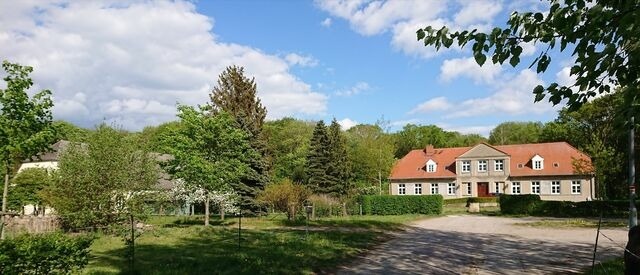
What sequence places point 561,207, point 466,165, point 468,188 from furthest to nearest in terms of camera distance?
point 466,165 → point 468,188 → point 561,207

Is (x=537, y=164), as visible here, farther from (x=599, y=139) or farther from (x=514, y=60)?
(x=514, y=60)

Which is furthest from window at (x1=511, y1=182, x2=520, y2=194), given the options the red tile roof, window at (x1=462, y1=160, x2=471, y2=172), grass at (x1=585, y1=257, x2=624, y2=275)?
grass at (x1=585, y1=257, x2=624, y2=275)

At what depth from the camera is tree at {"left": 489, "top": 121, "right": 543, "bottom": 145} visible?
8556 centimetres

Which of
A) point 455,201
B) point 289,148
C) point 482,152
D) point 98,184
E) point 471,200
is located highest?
point 289,148

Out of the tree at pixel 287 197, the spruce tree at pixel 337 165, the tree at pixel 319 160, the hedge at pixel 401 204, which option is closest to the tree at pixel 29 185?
the tree at pixel 287 197

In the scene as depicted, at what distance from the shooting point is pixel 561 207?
1316 inches

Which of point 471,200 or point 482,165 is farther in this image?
point 482,165

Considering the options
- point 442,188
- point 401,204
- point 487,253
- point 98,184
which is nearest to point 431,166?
point 442,188

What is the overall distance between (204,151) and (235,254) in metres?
15.6

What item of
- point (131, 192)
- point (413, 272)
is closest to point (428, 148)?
point (131, 192)

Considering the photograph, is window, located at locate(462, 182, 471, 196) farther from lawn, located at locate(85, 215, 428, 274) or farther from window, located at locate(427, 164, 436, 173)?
lawn, located at locate(85, 215, 428, 274)

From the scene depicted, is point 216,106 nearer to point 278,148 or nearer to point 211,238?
point 278,148

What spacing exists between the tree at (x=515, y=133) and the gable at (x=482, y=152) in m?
32.3

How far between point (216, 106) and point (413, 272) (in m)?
39.8
